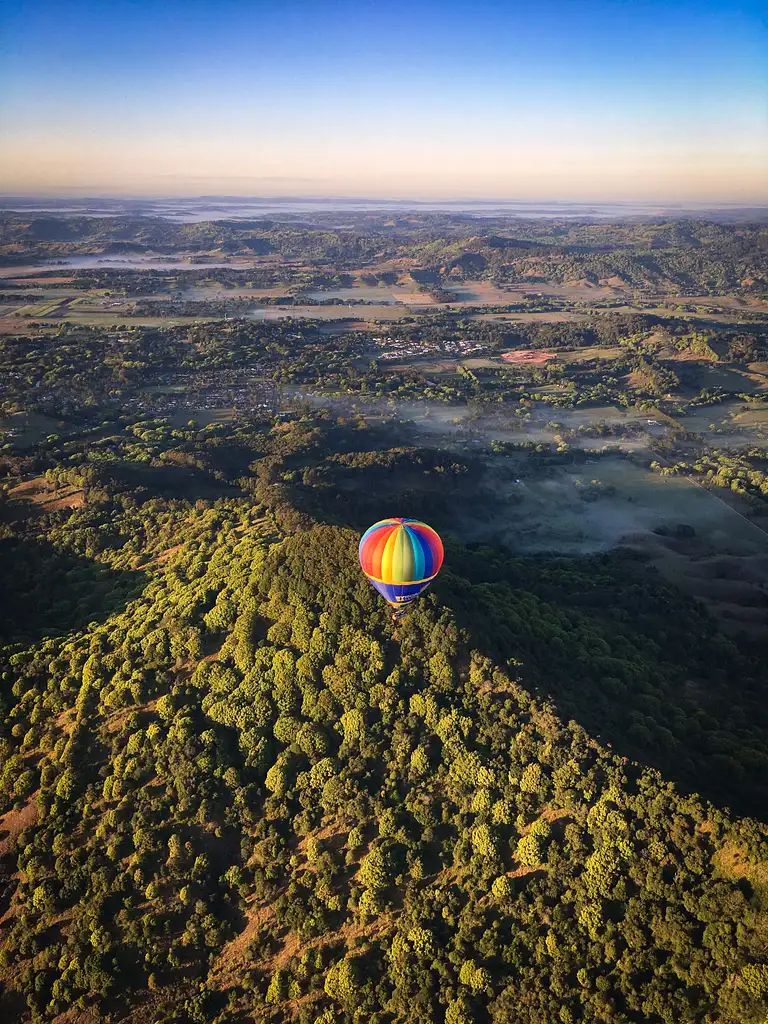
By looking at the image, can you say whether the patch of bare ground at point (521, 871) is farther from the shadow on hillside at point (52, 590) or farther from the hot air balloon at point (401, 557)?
the shadow on hillside at point (52, 590)

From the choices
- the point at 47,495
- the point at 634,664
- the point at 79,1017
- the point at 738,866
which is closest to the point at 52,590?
the point at 47,495

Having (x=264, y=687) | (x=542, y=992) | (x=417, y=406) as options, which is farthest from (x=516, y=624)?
(x=417, y=406)

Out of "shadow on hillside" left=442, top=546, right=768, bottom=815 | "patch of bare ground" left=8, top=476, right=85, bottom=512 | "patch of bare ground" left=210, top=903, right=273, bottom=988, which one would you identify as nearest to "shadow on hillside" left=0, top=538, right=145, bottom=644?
"patch of bare ground" left=8, top=476, right=85, bottom=512

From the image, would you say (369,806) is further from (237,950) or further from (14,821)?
(14,821)

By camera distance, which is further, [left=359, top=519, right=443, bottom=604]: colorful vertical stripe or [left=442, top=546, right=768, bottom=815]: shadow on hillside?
[left=359, top=519, right=443, bottom=604]: colorful vertical stripe

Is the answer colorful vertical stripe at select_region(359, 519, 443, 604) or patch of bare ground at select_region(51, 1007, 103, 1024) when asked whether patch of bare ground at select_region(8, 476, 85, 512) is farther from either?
patch of bare ground at select_region(51, 1007, 103, 1024)

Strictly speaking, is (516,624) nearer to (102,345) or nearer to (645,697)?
(645,697)
